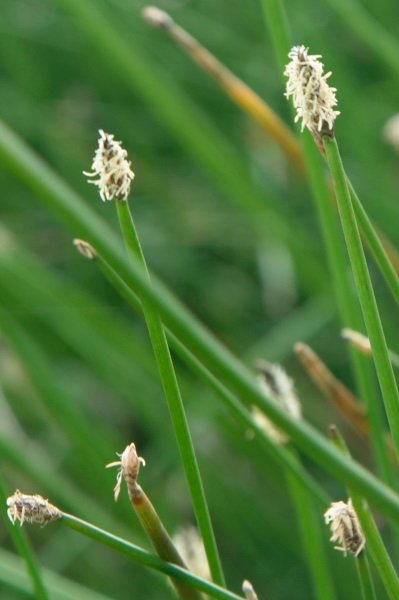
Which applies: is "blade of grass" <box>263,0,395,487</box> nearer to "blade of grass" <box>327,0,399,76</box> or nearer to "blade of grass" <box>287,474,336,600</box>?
"blade of grass" <box>287,474,336,600</box>

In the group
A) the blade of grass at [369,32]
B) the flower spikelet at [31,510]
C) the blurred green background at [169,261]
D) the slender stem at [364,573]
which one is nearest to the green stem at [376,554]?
the slender stem at [364,573]

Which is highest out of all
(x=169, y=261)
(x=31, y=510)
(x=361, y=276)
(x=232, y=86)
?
(x=169, y=261)

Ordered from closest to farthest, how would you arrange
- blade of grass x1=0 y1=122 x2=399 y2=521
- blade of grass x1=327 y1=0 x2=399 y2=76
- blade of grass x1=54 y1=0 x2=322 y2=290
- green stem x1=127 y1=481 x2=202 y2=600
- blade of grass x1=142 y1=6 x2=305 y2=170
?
blade of grass x1=0 y1=122 x2=399 y2=521
green stem x1=127 y1=481 x2=202 y2=600
blade of grass x1=142 y1=6 x2=305 y2=170
blade of grass x1=327 y1=0 x2=399 y2=76
blade of grass x1=54 y1=0 x2=322 y2=290

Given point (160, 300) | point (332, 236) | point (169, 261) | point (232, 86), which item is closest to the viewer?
point (160, 300)

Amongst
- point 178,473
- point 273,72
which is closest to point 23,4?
point 273,72

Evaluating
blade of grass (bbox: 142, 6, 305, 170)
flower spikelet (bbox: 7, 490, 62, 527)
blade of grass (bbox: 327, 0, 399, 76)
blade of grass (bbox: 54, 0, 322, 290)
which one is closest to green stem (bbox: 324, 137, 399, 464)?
flower spikelet (bbox: 7, 490, 62, 527)

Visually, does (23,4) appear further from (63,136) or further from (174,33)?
(174,33)

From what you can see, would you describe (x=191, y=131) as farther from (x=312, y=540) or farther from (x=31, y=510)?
(x=31, y=510)

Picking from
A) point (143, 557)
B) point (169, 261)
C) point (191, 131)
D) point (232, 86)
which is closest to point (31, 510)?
point (143, 557)
